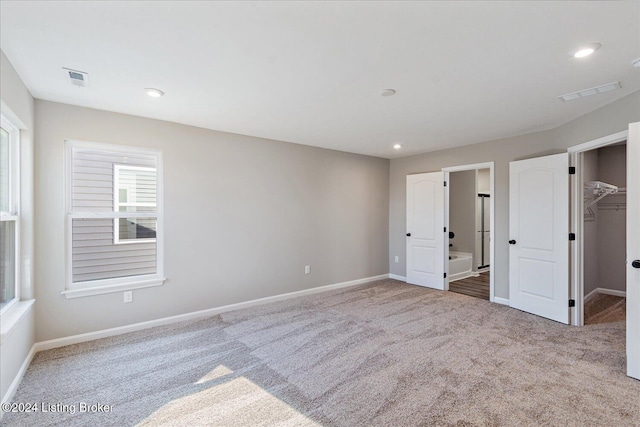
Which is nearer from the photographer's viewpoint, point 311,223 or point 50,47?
point 50,47

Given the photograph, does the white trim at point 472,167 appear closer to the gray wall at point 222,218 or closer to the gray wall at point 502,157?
the gray wall at point 502,157

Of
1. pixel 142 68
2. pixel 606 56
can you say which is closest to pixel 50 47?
pixel 142 68

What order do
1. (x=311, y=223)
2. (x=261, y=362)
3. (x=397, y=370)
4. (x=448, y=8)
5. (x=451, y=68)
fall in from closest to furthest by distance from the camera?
1. (x=448, y=8)
2. (x=451, y=68)
3. (x=397, y=370)
4. (x=261, y=362)
5. (x=311, y=223)

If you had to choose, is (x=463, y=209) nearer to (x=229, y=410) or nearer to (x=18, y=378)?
(x=229, y=410)

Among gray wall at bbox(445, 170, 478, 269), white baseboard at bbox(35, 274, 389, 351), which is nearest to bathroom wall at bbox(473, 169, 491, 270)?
gray wall at bbox(445, 170, 478, 269)

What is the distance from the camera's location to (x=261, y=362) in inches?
108

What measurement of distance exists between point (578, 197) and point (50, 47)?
522cm

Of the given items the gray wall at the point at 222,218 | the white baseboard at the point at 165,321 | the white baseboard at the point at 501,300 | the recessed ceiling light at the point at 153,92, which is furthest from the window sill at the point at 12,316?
the white baseboard at the point at 501,300

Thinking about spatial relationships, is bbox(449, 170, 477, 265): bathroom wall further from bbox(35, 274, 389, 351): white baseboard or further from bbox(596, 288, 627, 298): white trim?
bbox(35, 274, 389, 351): white baseboard

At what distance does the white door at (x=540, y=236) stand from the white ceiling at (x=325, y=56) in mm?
729

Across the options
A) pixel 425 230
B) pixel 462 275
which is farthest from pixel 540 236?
pixel 462 275

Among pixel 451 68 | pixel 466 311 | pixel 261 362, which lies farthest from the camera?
pixel 466 311

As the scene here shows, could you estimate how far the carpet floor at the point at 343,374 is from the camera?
6.63 ft

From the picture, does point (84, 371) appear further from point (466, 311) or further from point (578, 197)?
point (578, 197)
